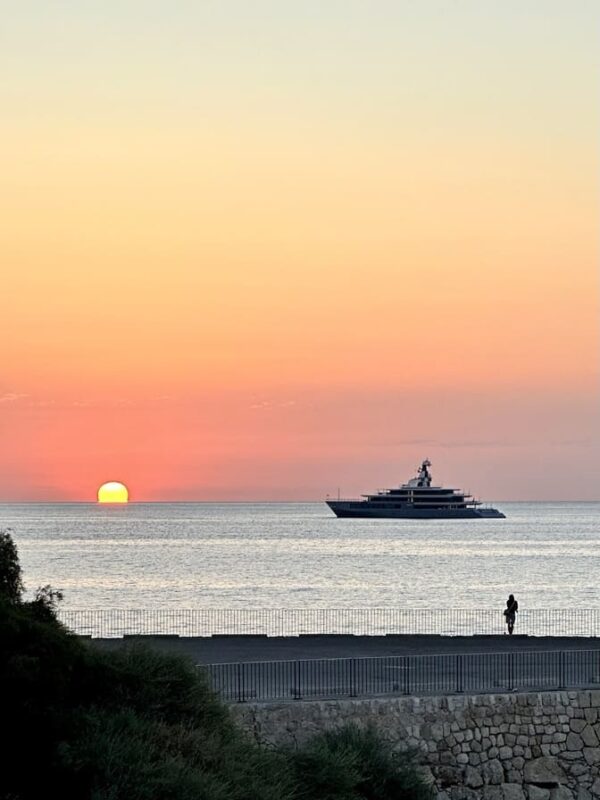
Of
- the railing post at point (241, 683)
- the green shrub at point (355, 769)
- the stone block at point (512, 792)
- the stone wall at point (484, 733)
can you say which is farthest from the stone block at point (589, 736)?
the railing post at point (241, 683)

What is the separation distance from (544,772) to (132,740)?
1121cm

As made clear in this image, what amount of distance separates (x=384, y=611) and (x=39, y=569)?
1768 inches

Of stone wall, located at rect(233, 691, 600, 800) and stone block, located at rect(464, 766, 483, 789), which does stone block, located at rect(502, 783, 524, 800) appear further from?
stone block, located at rect(464, 766, 483, 789)

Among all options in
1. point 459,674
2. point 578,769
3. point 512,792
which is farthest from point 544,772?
point 459,674

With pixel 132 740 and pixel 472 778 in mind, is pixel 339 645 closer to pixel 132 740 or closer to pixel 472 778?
pixel 472 778

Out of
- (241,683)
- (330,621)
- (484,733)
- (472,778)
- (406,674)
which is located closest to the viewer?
(472,778)

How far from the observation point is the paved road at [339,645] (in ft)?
118

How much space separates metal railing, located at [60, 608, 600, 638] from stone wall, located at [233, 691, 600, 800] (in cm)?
3291

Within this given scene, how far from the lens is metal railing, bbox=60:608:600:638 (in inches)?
2643

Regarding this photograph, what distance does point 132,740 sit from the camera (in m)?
22.0

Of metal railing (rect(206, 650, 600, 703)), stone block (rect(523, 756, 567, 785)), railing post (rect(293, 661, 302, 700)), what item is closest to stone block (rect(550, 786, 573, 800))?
stone block (rect(523, 756, 567, 785))

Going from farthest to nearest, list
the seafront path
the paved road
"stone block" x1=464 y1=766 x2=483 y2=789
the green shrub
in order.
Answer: the paved road → the seafront path → "stone block" x1=464 y1=766 x2=483 y2=789 → the green shrub

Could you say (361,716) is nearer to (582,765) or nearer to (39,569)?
(582,765)

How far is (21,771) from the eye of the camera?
66.8 feet
